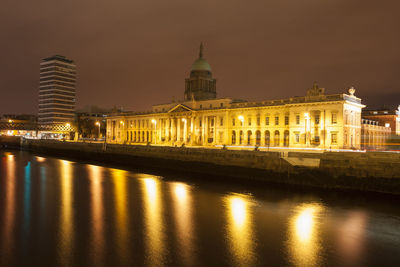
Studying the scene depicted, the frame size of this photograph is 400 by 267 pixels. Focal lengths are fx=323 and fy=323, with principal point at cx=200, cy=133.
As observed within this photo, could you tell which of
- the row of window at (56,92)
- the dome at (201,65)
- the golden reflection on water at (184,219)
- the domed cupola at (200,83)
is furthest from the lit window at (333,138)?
the row of window at (56,92)

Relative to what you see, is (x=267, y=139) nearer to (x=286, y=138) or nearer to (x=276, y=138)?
(x=276, y=138)

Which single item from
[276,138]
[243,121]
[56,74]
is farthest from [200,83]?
[56,74]

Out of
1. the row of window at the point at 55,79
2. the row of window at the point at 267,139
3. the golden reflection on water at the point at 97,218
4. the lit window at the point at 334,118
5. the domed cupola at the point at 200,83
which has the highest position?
the row of window at the point at 55,79

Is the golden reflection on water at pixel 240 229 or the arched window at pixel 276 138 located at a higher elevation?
the arched window at pixel 276 138

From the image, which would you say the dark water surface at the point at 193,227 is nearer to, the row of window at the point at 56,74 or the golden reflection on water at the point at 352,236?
the golden reflection on water at the point at 352,236

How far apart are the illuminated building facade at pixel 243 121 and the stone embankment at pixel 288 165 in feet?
46.0

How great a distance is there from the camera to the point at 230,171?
1522 inches

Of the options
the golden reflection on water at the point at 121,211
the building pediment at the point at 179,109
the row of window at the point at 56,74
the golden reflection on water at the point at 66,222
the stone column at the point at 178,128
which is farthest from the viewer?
the row of window at the point at 56,74

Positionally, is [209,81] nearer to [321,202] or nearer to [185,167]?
[185,167]

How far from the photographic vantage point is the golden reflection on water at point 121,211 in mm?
15898

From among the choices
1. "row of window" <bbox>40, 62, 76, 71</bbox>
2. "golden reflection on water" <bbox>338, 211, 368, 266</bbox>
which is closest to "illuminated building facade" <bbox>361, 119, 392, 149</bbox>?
"golden reflection on water" <bbox>338, 211, 368, 266</bbox>

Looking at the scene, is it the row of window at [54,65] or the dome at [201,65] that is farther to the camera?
the row of window at [54,65]

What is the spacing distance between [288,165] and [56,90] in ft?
485

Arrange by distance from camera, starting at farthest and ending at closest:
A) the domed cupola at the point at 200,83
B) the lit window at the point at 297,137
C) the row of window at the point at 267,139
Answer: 1. the domed cupola at the point at 200,83
2. the lit window at the point at 297,137
3. the row of window at the point at 267,139
